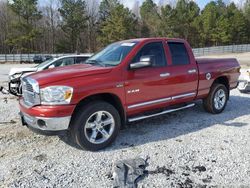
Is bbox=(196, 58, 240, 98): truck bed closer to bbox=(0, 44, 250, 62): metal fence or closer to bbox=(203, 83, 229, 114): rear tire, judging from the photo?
bbox=(203, 83, 229, 114): rear tire

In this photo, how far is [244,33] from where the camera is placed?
202ft

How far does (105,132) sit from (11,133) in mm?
2128

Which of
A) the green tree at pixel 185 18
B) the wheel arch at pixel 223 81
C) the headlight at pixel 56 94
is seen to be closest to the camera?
the headlight at pixel 56 94

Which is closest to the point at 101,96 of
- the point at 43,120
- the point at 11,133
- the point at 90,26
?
the point at 43,120

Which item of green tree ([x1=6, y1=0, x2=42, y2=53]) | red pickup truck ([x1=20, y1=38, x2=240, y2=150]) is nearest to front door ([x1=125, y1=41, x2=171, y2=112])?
red pickup truck ([x1=20, y1=38, x2=240, y2=150])

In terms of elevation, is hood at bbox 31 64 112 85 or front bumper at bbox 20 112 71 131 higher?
hood at bbox 31 64 112 85

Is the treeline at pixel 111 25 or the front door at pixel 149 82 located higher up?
the treeline at pixel 111 25

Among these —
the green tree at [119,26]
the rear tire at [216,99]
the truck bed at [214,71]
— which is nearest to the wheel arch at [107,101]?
the truck bed at [214,71]

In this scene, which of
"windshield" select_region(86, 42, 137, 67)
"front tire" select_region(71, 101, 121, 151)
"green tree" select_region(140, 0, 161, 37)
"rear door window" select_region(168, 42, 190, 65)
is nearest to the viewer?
"front tire" select_region(71, 101, 121, 151)

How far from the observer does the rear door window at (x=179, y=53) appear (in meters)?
5.91

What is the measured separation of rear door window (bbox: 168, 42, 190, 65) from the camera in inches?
233

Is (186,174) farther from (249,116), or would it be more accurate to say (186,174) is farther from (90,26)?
(90,26)

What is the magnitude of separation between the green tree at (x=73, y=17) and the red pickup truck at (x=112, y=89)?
4584 centimetres

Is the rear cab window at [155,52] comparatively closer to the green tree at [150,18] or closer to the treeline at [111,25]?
the treeline at [111,25]
